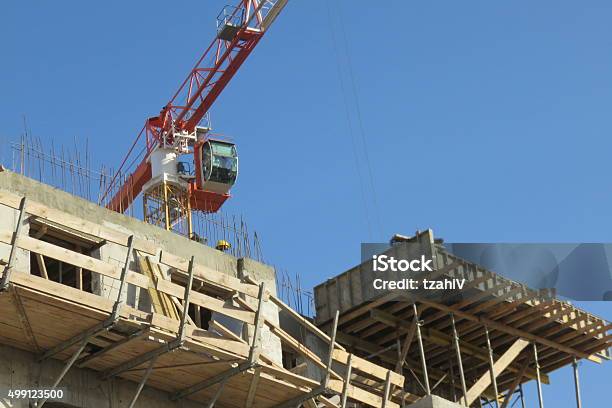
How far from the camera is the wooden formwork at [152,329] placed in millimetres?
20828

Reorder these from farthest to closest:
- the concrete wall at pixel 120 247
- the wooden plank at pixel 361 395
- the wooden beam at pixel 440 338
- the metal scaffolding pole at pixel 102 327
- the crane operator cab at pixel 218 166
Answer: the crane operator cab at pixel 218 166
the wooden beam at pixel 440 338
the wooden plank at pixel 361 395
the concrete wall at pixel 120 247
the metal scaffolding pole at pixel 102 327

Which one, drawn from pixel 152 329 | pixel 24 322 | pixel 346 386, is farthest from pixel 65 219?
pixel 346 386

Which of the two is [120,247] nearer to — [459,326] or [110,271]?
[110,271]

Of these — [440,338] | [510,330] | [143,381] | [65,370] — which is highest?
[510,330]

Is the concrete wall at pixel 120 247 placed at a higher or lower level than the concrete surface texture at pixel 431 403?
higher

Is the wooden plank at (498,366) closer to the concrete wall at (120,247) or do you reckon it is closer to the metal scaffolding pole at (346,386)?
the metal scaffolding pole at (346,386)

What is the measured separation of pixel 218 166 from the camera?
5094 cm

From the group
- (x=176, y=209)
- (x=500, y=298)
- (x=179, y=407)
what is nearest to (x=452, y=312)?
(x=500, y=298)

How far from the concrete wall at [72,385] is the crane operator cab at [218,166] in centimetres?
2639

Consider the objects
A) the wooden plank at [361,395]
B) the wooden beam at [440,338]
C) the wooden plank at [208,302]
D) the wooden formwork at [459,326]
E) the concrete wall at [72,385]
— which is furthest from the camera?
the wooden beam at [440,338]

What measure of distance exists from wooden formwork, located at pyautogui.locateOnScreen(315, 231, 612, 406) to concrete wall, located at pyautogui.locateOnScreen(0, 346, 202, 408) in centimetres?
773

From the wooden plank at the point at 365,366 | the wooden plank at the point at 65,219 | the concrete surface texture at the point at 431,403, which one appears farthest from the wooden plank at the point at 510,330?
the wooden plank at the point at 65,219

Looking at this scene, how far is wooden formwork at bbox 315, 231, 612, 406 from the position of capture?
3006cm

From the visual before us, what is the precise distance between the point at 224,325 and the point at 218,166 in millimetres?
24834
